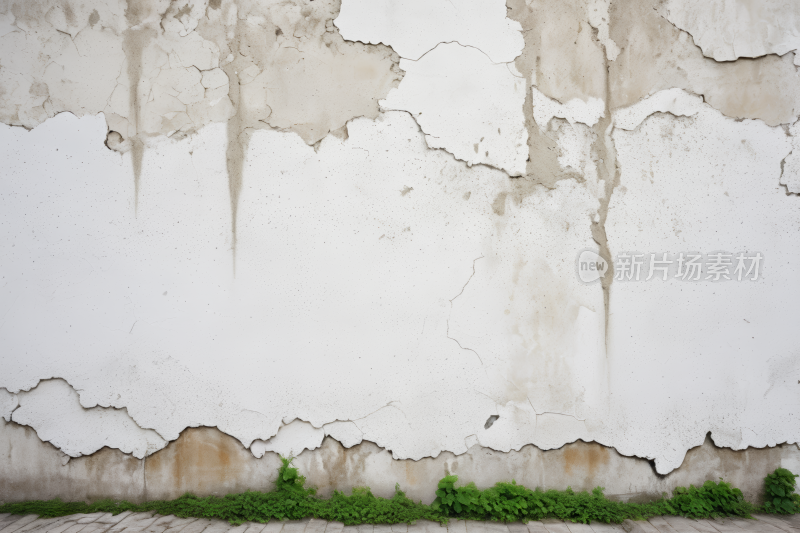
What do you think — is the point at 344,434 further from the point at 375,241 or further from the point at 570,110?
the point at 570,110

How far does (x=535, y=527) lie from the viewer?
230 centimetres

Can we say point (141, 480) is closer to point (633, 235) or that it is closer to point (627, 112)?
point (633, 235)

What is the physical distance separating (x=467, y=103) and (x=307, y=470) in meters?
2.08

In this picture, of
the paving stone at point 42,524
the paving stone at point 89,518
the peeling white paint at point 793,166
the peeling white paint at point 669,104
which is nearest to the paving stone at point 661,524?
the peeling white paint at point 793,166

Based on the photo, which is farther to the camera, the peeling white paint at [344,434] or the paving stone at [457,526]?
the peeling white paint at [344,434]

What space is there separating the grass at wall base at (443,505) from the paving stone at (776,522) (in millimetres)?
39

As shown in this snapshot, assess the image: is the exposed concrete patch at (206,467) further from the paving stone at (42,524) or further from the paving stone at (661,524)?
the paving stone at (661,524)

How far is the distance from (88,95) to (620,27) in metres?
2.80

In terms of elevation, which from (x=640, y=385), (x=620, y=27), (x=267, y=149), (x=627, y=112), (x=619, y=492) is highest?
(x=620, y=27)

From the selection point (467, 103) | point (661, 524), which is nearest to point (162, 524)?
point (661, 524)

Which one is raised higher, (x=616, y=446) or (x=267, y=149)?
(x=267, y=149)

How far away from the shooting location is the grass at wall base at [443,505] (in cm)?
232

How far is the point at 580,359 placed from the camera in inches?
96.8

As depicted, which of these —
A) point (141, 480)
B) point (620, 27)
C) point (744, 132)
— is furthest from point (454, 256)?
point (141, 480)
